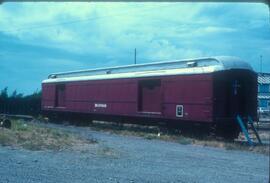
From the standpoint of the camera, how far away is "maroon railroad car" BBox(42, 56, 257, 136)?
58.8 feet

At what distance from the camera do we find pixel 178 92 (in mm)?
19344

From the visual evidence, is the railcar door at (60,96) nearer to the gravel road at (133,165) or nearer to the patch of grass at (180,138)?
the patch of grass at (180,138)

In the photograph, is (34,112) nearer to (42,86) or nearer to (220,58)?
(42,86)

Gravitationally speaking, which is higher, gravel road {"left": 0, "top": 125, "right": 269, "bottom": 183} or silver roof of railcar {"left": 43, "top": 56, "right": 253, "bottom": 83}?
silver roof of railcar {"left": 43, "top": 56, "right": 253, "bottom": 83}

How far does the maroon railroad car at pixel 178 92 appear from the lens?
1792 centimetres

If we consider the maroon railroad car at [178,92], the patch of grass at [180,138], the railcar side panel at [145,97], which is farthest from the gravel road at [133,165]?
the railcar side panel at [145,97]

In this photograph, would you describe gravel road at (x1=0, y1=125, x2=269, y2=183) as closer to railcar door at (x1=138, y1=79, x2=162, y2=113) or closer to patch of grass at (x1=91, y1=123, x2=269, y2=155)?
patch of grass at (x1=91, y1=123, x2=269, y2=155)

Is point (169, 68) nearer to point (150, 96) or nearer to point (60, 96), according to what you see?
point (150, 96)

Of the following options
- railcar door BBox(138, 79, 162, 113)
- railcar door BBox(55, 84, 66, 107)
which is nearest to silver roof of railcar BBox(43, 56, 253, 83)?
railcar door BBox(138, 79, 162, 113)

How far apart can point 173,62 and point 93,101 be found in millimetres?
6950

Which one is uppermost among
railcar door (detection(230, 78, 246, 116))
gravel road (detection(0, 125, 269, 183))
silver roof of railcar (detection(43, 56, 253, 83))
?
silver roof of railcar (detection(43, 56, 253, 83))

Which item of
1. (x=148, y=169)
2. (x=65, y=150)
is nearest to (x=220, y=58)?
(x=65, y=150)

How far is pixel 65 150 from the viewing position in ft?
46.1

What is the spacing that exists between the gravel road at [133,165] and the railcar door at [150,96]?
5334 mm
